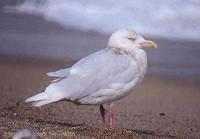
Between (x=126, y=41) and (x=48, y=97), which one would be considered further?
(x=126, y=41)

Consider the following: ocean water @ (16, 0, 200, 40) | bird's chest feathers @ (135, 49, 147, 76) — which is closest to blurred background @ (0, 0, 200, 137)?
ocean water @ (16, 0, 200, 40)

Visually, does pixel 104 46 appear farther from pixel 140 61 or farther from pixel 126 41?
pixel 140 61

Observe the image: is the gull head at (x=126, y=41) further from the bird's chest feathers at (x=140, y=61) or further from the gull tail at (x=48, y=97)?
the gull tail at (x=48, y=97)

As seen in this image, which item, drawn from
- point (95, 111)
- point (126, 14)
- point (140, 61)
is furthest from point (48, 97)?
point (126, 14)

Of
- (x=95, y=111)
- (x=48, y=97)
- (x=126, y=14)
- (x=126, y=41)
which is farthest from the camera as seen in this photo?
(x=126, y=14)

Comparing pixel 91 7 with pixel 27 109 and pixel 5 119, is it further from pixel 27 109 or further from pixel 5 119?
pixel 5 119

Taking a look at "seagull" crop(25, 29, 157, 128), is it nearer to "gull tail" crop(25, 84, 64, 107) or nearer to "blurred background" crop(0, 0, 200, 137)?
"gull tail" crop(25, 84, 64, 107)

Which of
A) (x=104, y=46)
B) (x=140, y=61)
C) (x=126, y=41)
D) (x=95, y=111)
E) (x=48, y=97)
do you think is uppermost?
(x=126, y=41)
